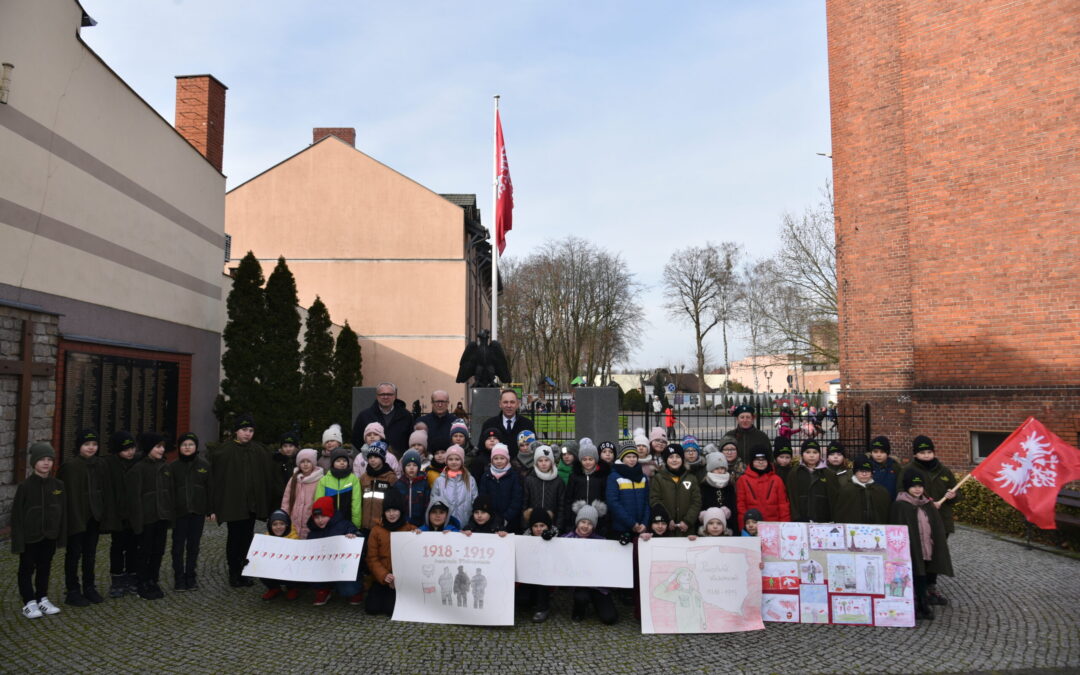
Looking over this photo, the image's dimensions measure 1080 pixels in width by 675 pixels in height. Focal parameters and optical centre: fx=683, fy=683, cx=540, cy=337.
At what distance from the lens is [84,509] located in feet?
21.2

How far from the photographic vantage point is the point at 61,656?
539cm

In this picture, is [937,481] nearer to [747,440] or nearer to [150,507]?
[747,440]

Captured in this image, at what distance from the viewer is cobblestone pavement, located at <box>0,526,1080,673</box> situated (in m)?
5.30

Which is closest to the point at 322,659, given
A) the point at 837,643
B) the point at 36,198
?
the point at 837,643

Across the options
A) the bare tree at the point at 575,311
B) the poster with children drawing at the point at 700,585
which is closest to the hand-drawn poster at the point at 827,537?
the poster with children drawing at the point at 700,585

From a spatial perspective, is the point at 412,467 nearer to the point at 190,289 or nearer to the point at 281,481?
the point at 281,481

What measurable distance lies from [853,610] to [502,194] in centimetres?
1203

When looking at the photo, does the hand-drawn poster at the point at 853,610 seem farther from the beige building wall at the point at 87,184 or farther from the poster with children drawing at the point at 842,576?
the beige building wall at the point at 87,184

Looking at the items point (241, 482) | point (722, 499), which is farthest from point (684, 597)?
point (241, 482)

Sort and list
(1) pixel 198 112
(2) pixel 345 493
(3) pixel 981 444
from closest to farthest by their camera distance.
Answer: (2) pixel 345 493
(3) pixel 981 444
(1) pixel 198 112

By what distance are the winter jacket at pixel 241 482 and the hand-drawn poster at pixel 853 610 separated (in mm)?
5879

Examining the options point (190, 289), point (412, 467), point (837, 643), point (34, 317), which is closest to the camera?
point (837, 643)

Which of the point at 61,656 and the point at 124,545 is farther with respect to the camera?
the point at 124,545

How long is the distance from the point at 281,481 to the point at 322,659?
280 centimetres
